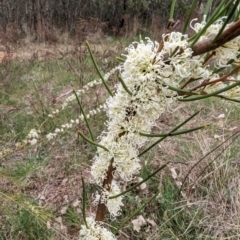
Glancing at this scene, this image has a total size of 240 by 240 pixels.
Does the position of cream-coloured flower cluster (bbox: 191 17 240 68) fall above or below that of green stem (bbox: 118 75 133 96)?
above

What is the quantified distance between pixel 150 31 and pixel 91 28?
224cm

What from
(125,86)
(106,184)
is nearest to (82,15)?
(106,184)

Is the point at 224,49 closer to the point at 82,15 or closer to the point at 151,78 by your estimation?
the point at 151,78

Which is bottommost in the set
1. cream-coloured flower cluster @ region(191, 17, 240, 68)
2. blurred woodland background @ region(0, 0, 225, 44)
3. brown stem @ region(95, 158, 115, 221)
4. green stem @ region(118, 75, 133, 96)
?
blurred woodland background @ region(0, 0, 225, 44)

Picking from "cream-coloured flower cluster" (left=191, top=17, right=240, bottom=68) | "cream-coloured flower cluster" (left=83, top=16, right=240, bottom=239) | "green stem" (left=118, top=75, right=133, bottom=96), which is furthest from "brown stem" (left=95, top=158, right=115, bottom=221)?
"cream-coloured flower cluster" (left=191, top=17, right=240, bottom=68)

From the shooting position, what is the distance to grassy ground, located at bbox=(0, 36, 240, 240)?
251 cm

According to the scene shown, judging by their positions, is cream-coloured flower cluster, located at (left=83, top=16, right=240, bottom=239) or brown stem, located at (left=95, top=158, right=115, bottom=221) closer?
cream-coloured flower cluster, located at (left=83, top=16, right=240, bottom=239)

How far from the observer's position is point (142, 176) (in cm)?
293

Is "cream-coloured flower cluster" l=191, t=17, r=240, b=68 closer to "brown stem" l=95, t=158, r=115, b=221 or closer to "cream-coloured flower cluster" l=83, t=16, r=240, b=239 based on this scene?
"cream-coloured flower cluster" l=83, t=16, r=240, b=239

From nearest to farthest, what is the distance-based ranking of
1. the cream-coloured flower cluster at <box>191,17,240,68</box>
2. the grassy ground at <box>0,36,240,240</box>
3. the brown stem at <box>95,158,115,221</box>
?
the cream-coloured flower cluster at <box>191,17,240,68</box> → the brown stem at <box>95,158,115,221</box> → the grassy ground at <box>0,36,240,240</box>

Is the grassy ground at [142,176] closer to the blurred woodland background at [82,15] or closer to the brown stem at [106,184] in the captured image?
the brown stem at [106,184]

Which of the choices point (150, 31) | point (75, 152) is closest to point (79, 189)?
point (75, 152)

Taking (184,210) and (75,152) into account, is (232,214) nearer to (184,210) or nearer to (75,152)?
(184,210)

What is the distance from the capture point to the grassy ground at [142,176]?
8.22ft
